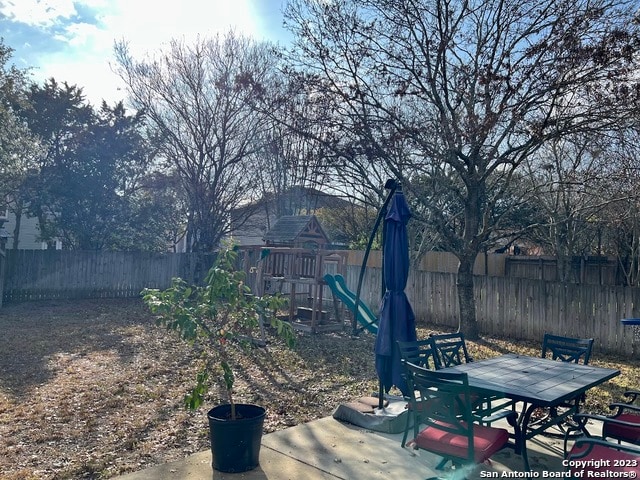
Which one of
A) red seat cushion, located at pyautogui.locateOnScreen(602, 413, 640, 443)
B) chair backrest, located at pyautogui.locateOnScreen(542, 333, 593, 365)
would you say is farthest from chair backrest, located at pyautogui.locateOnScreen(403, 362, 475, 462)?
chair backrest, located at pyautogui.locateOnScreen(542, 333, 593, 365)

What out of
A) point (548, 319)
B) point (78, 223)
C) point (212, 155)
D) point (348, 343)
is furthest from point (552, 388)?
point (78, 223)

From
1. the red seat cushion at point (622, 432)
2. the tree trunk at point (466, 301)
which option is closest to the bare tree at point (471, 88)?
the tree trunk at point (466, 301)

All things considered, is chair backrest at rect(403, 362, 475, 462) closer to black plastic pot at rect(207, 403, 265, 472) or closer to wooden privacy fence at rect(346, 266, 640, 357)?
black plastic pot at rect(207, 403, 265, 472)

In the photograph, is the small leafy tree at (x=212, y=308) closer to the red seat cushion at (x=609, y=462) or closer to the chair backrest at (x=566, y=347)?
the red seat cushion at (x=609, y=462)

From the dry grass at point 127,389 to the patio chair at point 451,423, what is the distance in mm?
1944

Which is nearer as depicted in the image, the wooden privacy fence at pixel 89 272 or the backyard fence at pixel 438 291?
the backyard fence at pixel 438 291

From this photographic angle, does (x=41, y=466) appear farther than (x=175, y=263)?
No

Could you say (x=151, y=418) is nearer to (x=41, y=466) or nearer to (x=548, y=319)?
(x=41, y=466)

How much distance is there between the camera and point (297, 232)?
1129 centimetres

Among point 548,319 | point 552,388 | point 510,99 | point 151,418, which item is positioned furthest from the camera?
point 548,319

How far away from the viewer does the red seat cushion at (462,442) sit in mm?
3260

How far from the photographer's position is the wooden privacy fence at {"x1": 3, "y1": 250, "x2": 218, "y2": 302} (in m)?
14.4

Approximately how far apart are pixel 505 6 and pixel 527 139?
8.00ft

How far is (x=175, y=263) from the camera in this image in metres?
18.0
